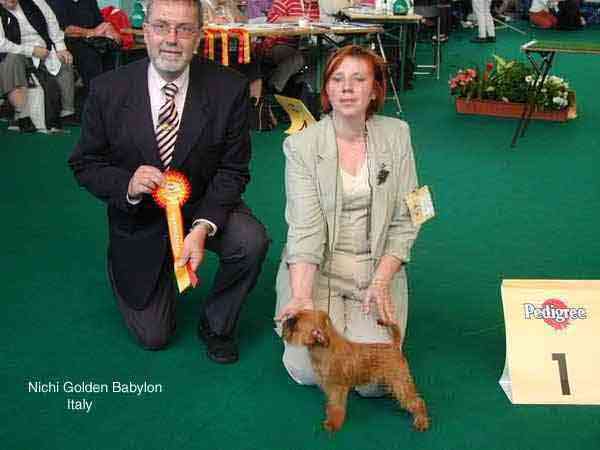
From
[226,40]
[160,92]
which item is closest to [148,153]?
[160,92]

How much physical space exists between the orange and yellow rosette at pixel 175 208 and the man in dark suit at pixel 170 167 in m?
0.03

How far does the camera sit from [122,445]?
2.05 metres

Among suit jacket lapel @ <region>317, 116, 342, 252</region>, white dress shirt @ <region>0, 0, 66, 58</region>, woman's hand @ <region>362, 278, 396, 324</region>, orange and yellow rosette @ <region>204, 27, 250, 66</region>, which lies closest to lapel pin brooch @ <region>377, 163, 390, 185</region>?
suit jacket lapel @ <region>317, 116, 342, 252</region>

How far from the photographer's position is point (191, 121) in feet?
7.98

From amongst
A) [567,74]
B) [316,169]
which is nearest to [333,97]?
[316,169]

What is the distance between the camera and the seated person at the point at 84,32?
19.8 feet

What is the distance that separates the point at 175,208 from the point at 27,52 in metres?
3.69

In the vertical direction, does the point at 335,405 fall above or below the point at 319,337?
below

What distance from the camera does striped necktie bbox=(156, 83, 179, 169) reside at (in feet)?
7.98

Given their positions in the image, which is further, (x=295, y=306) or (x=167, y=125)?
(x=167, y=125)

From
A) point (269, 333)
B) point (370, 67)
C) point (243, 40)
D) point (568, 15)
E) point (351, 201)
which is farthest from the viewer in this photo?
point (568, 15)

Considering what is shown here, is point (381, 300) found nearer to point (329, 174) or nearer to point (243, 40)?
point (329, 174)

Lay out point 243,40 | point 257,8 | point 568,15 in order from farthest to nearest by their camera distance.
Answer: point 568,15 → point 257,8 → point 243,40

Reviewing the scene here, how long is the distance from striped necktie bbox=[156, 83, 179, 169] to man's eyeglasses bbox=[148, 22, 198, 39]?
173 millimetres
